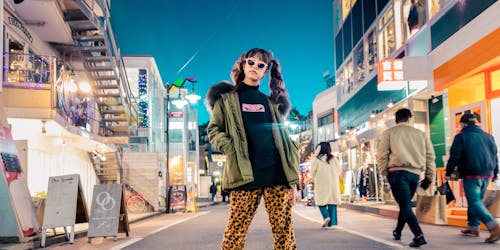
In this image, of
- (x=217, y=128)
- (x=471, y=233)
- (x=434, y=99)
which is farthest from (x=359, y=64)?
(x=217, y=128)

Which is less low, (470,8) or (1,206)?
(470,8)

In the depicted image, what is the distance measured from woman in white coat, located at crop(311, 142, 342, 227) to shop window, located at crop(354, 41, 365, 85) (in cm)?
1892

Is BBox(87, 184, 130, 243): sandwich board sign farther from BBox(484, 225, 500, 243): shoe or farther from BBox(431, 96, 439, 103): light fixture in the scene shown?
BBox(431, 96, 439, 103): light fixture

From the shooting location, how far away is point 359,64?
31.4 meters

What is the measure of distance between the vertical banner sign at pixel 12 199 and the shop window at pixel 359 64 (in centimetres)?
2227

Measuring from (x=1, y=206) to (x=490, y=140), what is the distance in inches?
294

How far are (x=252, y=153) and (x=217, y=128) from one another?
323 millimetres

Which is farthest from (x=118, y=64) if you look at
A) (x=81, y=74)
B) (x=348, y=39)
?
(x=348, y=39)

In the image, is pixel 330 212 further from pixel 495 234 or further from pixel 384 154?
pixel 495 234

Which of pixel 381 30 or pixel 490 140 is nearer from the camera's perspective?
pixel 490 140

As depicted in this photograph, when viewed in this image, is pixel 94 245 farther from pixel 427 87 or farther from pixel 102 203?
pixel 427 87

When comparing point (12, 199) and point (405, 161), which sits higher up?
point (405, 161)

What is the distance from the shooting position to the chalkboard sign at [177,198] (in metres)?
25.1

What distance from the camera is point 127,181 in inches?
1009
